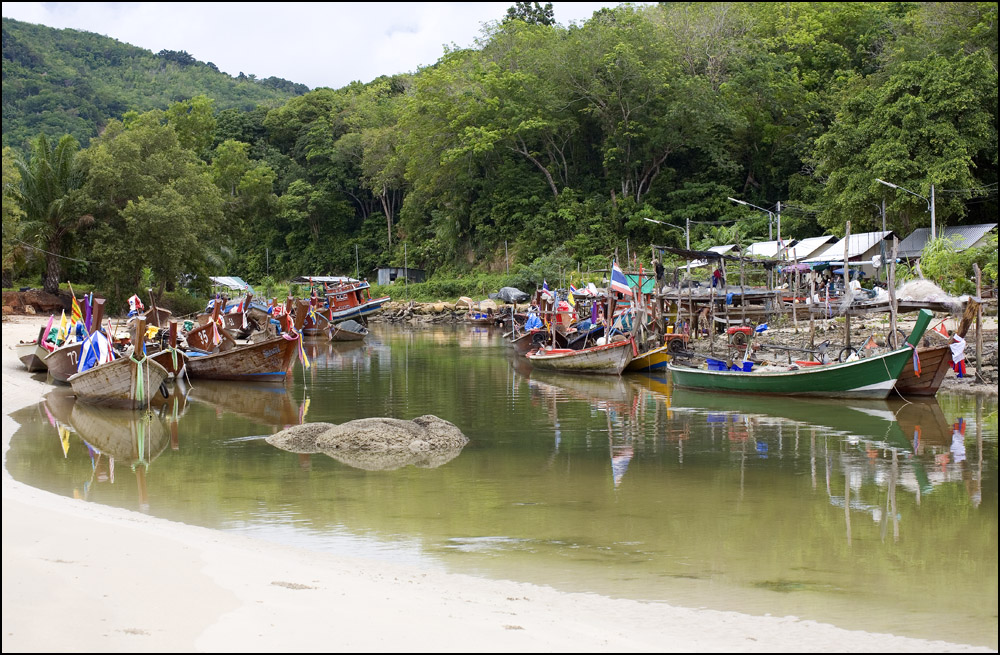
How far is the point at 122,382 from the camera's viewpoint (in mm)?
19359

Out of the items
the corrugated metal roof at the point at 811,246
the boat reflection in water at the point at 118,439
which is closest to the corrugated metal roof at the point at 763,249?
the corrugated metal roof at the point at 811,246

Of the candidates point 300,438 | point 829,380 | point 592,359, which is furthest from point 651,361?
point 300,438

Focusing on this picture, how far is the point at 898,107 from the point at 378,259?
4450cm

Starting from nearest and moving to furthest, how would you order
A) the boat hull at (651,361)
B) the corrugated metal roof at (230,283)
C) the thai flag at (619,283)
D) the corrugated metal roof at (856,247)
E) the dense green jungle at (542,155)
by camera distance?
the boat hull at (651,361) → the thai flag at (619,283) → the corrugated metal roof at (856,247) → the dense green jungle at (542,155) → the corrugated metal roof at (230,283)

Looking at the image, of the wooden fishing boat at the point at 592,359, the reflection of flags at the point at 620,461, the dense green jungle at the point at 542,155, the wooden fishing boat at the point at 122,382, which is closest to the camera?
the reflection of flags at the point at 620,461

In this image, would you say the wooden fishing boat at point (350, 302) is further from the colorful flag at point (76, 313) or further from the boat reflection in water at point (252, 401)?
the colorful flag at point (76, 313)

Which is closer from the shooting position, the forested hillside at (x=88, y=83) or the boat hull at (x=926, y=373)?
the boat hull at (x=926, y=373)

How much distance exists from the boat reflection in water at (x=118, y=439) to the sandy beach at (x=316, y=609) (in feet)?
10.7

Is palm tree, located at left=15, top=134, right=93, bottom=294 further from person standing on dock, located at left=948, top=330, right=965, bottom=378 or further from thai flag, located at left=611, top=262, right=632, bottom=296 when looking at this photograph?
person standing on dock, located at left=948, top=330, right=965, bottom=378

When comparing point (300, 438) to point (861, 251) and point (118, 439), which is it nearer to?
point (118, 439)

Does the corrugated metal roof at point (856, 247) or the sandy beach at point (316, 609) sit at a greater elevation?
the corrugated metal roof at point (856, 247)

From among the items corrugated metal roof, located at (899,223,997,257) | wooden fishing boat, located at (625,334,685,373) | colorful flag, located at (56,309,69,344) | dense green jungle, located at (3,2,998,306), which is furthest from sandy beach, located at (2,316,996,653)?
corrugated metal roof, located at (899,223,997,257)

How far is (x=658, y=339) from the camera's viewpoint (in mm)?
30266

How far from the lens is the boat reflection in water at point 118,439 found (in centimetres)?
1380
